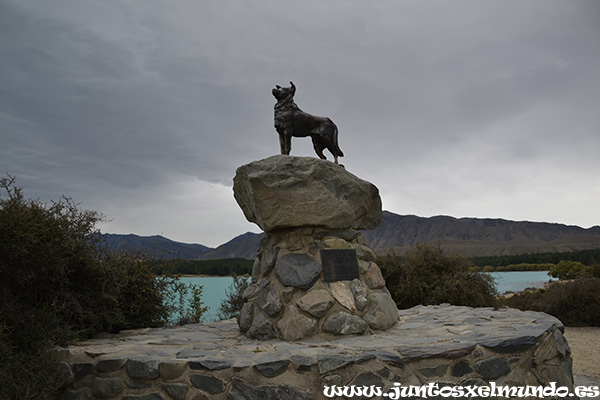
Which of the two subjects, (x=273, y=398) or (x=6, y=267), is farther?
(x=6, y=267)

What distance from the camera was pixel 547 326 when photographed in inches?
178

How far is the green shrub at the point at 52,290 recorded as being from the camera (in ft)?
12.3

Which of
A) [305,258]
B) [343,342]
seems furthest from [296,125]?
[343,342]

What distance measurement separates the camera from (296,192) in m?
5.07

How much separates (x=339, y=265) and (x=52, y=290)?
3513 mm

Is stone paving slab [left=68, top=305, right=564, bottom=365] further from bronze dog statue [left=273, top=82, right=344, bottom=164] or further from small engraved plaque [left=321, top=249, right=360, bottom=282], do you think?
bronze dog statue [left=273, top=82, right=344, bottom=164]

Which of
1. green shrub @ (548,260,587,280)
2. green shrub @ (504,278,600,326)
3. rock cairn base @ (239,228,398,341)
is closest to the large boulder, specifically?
rock cairn base @ (239,228,398,341)

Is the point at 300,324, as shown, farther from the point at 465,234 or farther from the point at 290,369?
A: the point at 465,234

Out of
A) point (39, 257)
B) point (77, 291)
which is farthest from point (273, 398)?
point (77, 291)

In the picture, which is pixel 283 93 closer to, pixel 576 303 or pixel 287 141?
pixel 287 141

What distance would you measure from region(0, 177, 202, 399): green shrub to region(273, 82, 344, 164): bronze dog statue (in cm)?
300

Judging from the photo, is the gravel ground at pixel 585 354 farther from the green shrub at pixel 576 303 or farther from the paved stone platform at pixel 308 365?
the paved stone platform at pixel 308 365

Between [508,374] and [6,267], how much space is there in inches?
197

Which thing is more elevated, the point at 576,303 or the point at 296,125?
the point at 296,125
